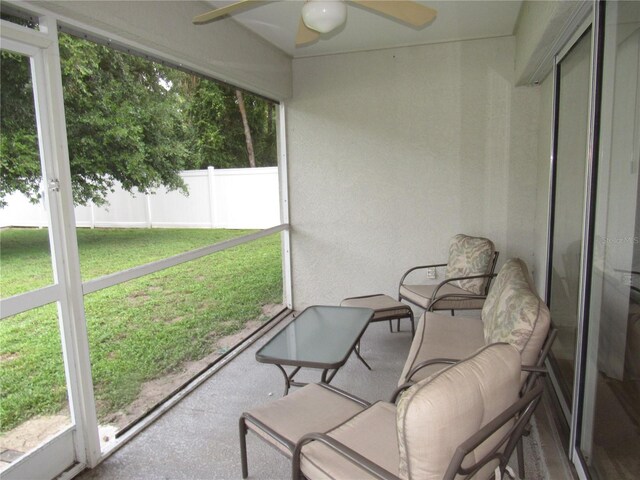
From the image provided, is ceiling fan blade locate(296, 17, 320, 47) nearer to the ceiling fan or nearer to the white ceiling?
the white ceiling

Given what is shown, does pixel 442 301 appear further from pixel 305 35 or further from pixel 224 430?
pixel 305 35

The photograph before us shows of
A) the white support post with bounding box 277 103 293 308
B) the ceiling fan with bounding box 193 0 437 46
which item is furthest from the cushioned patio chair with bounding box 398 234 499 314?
the ceiling fan with bounding box 193 0 437 46

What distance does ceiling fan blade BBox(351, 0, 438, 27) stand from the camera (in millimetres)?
1944

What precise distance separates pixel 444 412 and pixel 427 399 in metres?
0.05

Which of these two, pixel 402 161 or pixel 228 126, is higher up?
pixel 228 126

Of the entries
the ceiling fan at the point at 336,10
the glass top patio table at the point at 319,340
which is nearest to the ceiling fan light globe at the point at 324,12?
the ceiling fan at the point at 336,10

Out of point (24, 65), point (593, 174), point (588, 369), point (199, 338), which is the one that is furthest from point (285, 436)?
point (199, 338)

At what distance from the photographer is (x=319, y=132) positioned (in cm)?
408

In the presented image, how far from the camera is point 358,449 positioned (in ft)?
4.98

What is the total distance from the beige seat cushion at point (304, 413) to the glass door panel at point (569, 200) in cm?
115

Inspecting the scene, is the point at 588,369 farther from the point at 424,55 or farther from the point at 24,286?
the point at 424,55

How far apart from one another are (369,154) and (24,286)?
2958 millimetres

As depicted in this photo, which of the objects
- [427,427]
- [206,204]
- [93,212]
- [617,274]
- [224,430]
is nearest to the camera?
[427,427]

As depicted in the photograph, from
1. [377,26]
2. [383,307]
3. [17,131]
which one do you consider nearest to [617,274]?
[383,307]
